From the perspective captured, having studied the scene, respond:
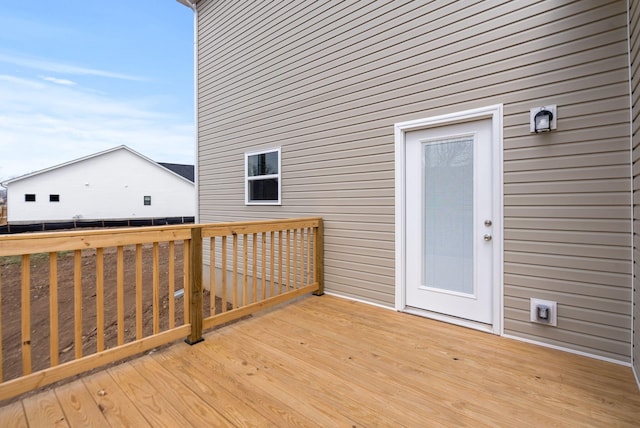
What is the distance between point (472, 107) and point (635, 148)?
3.75 ft

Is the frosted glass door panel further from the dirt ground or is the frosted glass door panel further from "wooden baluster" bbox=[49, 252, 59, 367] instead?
the dirt ground

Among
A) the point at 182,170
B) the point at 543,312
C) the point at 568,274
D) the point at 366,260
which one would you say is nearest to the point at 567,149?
the point at 568,274

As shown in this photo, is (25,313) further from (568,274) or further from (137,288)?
(568,274)

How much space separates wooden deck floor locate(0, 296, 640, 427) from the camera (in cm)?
156

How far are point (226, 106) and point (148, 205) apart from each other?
1649 centimetres

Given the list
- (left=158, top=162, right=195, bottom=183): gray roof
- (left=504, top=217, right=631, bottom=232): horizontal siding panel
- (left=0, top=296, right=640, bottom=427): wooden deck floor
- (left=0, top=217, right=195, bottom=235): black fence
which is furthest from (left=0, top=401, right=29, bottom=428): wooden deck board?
(left=158, top=162, right=195, bottom=183): gray roof

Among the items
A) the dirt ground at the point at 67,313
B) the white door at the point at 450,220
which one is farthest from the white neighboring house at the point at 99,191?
the white door at the point at 450,220

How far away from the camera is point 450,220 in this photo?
9.56ft

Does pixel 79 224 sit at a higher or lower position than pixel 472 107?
lower

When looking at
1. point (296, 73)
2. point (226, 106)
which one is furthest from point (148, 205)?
point (296, 73)

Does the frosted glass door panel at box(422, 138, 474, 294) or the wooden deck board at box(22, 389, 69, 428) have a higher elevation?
the frosted glass door panel at box(422, 138, 474, 294)

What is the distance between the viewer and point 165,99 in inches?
768

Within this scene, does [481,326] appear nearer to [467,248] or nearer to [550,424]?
[467,248]

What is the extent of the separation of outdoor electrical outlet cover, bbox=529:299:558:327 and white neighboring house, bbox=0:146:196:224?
68.6ft
